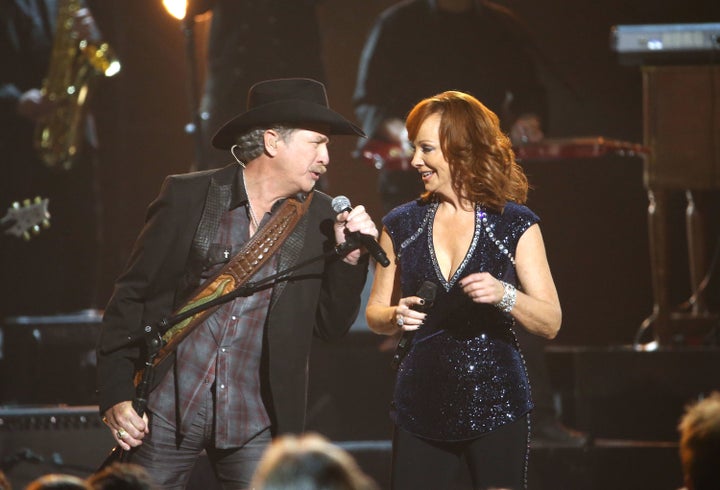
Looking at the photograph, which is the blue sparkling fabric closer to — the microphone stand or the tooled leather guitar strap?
the microphone stand

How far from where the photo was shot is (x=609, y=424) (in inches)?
245

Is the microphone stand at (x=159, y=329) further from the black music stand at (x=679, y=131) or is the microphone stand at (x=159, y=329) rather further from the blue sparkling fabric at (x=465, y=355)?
the black music stand at (x=679, y=131)

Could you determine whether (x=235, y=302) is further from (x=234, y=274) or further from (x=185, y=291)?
(x=185, y=291)

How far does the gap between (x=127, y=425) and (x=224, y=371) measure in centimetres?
40

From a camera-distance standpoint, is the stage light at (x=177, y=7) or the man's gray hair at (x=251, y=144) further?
the stage light at (x=177, y=7)

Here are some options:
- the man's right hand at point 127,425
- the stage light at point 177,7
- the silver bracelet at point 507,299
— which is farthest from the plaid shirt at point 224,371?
the stage light at point 177,7

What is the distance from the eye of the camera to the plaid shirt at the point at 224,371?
3893mm

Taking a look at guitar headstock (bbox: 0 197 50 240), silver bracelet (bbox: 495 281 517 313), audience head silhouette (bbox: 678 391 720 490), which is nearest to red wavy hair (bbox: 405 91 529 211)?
silver bracelet (bbox: 495 281 517 313)

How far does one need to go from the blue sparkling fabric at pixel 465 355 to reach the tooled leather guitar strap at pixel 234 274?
531 millimetres

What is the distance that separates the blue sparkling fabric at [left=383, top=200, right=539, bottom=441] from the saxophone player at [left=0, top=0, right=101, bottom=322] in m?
4.19

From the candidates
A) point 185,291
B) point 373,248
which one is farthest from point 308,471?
point 185,291

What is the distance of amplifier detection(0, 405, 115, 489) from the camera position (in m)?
5.60

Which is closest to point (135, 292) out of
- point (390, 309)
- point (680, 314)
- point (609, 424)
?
point (390, 309)

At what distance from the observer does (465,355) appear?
374cm
